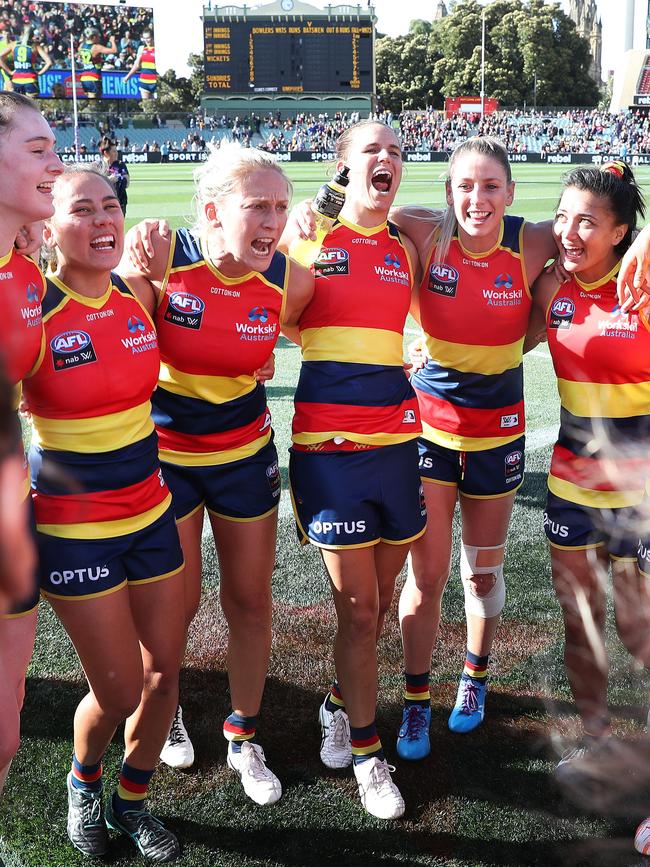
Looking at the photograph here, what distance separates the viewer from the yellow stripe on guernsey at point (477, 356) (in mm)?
3369

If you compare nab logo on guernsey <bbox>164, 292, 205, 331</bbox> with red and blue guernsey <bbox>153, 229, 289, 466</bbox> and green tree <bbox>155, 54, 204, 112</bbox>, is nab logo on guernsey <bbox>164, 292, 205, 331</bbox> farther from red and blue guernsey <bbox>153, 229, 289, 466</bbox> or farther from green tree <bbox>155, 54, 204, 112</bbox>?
green tree <bbox>155, 54, 204, 112</bbox>

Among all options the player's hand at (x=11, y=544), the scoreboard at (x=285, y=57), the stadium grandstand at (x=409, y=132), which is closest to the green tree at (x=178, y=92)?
the scoreboard at (x=285, y=57)

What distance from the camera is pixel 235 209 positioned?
112 inches

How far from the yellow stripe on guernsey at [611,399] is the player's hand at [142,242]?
59.0 inches

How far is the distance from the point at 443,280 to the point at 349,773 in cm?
187

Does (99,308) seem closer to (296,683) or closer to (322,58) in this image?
(296,683)

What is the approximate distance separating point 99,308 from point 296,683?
6.52ft

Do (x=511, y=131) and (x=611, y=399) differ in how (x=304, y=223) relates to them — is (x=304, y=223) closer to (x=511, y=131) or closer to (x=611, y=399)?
(x=611, y=399)

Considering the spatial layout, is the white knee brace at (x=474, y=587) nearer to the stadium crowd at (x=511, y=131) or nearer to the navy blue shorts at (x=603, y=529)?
the navy blue shorts at (x=603, y=529)

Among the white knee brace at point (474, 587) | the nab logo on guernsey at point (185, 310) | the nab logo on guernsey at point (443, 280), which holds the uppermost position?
the nab logo on guernsey at point (443, 280)

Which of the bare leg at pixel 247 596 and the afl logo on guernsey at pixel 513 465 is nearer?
the bare leg at pixel 247 596

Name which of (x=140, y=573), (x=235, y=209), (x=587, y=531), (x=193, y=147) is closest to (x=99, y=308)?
(x=235, y=209)

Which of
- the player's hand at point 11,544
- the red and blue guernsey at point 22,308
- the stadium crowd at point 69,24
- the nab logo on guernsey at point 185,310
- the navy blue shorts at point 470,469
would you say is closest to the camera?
the player's hand at point 11,544

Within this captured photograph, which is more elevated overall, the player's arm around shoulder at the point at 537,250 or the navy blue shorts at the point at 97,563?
the player's arm around shoulder at the point at 537,250
